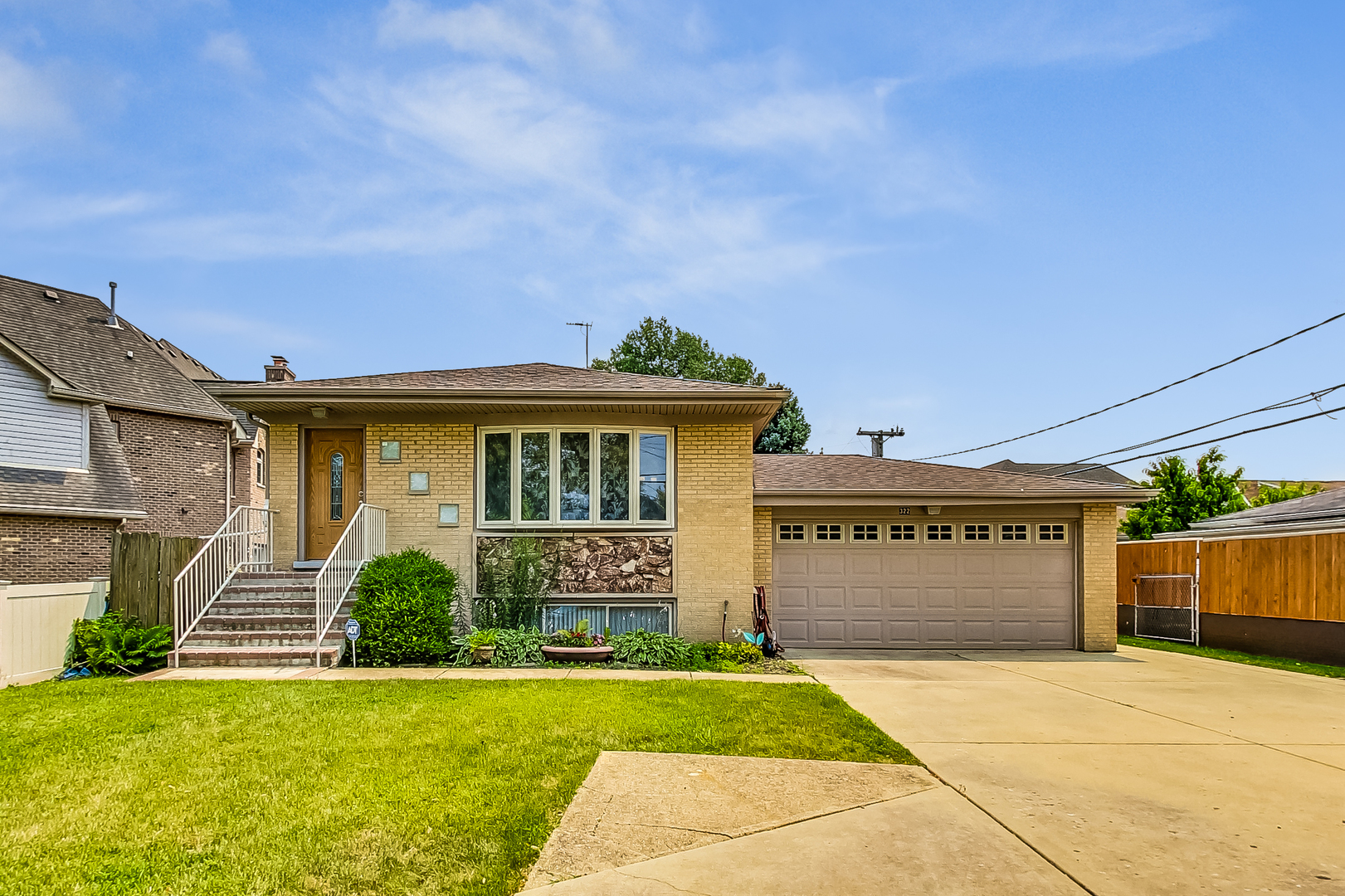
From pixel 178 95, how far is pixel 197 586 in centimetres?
892

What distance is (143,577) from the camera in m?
10.6

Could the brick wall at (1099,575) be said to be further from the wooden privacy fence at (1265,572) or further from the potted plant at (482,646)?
the potted plant at (482,646)

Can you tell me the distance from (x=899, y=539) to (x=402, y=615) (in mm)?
7808

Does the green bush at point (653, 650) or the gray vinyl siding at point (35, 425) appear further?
the gray vinyl siding at point (35, 425)

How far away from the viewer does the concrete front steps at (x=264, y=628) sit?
9953 mm

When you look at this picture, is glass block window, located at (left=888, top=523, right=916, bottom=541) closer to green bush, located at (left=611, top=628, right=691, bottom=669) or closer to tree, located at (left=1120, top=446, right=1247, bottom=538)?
green bush, located at (left=611, top=628, right=691, bottom=669)

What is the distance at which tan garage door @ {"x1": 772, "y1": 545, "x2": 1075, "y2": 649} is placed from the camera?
13.3 meters

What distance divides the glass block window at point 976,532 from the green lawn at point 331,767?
572 centimetres

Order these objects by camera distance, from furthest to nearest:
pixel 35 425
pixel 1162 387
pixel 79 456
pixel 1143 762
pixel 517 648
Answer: pixel 1162 387, pixel 79 456, pixel 35 425, pixel 517 648, pixel 1143 762

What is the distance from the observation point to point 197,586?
1056 centimetres

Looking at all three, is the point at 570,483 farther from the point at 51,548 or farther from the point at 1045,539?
the point at 51,548

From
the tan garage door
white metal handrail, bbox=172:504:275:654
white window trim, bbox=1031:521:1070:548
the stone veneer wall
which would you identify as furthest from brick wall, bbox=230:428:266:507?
white window trim, bbox=1031:521:1070:548

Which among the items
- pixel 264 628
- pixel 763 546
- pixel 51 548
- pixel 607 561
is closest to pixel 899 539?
pixel 763 546

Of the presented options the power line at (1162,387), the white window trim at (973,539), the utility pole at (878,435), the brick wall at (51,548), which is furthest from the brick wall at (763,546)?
the utility pole at (878,435)
